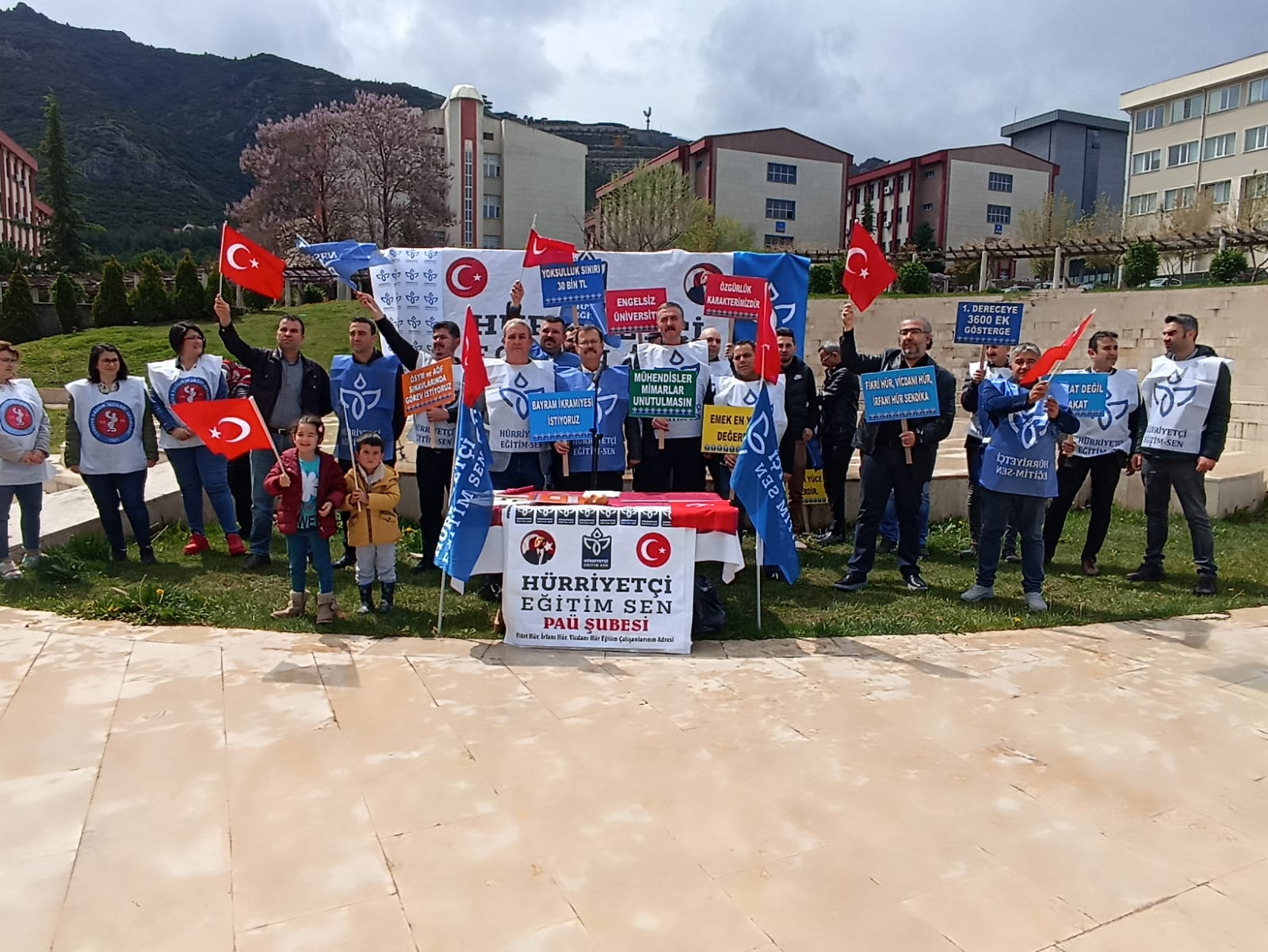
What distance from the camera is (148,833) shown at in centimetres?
304

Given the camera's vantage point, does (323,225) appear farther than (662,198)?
No

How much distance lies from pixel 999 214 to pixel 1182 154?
12.0 meters

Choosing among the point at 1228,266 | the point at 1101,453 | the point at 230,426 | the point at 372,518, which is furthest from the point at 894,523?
the point at 1228,266

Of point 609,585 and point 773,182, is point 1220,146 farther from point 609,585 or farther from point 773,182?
point 609,585

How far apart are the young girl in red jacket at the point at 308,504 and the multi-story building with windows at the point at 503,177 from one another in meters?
57.0

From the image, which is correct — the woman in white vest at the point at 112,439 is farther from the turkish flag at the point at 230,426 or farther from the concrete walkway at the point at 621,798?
the concrete walkway at the point at 621,798

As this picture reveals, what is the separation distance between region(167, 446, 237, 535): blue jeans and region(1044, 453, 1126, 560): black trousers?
6637 millimetres

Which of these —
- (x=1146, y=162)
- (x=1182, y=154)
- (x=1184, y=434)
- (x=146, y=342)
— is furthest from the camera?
(x=1146, y=162)

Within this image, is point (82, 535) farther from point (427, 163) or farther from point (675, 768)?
point (427, 163)

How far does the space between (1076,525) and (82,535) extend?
9.17m

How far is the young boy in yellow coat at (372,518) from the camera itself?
5512mm

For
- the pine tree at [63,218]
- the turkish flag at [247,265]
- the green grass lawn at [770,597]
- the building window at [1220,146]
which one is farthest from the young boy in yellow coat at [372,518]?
the building window at [1220,146]

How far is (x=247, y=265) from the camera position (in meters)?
6.53

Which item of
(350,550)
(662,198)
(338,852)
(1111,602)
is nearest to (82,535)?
(350,550)
